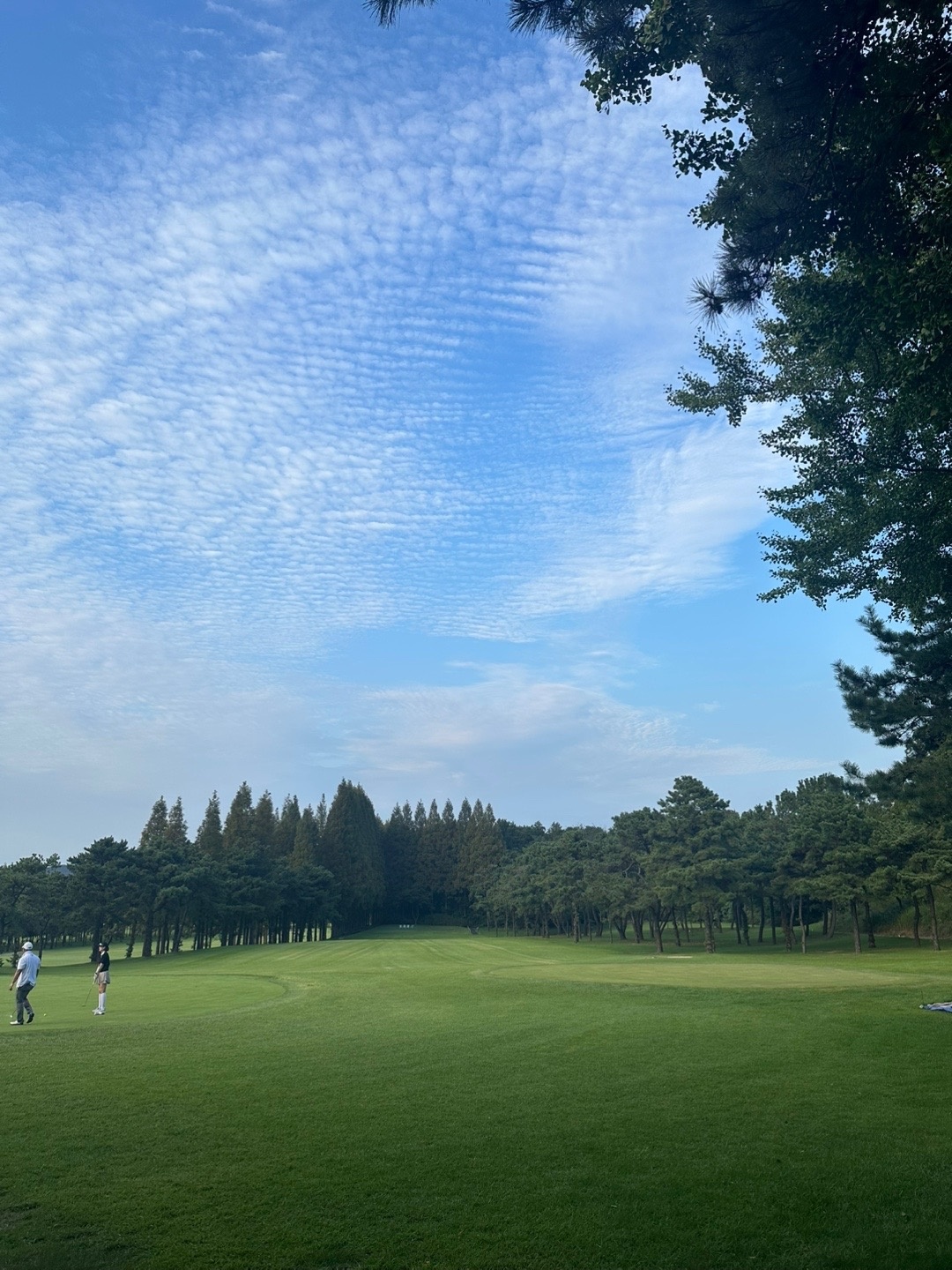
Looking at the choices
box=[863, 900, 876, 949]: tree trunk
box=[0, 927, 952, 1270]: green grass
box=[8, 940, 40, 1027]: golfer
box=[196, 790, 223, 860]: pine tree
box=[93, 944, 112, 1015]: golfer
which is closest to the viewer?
box=[0, 927, 952, 1270]: green grass

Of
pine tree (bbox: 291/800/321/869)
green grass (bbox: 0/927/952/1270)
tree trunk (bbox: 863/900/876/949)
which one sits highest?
pine tree (bbox: 291/800/321/869)

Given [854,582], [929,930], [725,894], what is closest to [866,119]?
[854,582]

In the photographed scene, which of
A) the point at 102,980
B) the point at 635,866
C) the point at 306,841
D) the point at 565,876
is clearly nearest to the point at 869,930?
the point at 635,866

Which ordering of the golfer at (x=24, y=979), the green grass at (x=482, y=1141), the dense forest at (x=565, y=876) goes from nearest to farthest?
the green grass at (x=482, y=1141) → the golfer at (x=24, y=979) → the dense forest at (x=565, y=876)

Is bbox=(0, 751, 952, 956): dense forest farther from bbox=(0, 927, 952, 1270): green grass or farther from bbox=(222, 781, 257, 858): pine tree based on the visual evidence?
bbox=(0, 927, 952, 1270): green grass

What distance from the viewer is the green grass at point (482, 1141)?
6480mm

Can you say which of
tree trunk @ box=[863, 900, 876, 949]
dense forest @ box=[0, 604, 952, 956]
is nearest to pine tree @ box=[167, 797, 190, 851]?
dense forest @ box=[0, 604, 952, 956]

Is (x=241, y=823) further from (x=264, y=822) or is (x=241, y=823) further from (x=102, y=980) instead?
(x=102, y=980)

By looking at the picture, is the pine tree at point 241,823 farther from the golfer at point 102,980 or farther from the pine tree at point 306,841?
the golfer at point 102,980

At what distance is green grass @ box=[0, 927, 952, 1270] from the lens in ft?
21.3

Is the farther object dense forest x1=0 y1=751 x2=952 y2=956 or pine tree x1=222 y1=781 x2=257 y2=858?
pine tree x1=222 y1=781 x2=257 y2=858

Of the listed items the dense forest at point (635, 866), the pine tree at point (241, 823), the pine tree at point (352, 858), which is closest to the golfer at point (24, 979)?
the dense forest at point (635, 866)

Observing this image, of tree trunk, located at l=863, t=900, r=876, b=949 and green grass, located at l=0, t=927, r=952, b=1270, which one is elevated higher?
green grass, located at l=0, t=927, r=952, b=1270

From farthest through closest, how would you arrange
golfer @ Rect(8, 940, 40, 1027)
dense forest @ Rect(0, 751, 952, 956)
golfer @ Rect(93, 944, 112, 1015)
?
dense forest @ Rect(0, 751, 952, 956) → golfer @ Rect(93, 944, 112, 1015) → golfer @ Rect(8, 940, 40, 1027)
